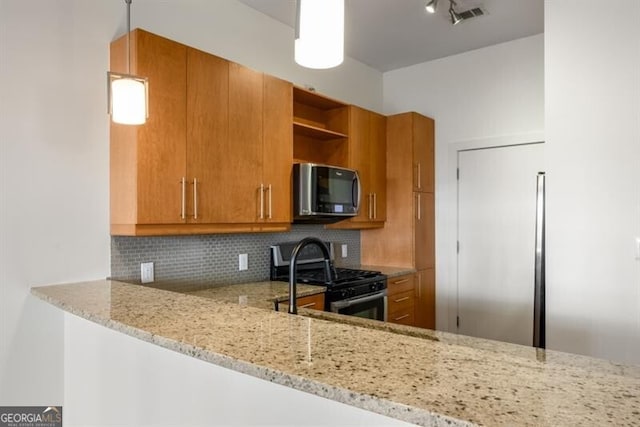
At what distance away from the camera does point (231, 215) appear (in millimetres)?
2541

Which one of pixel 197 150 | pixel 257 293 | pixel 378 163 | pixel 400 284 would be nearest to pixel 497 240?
pixel 400 284

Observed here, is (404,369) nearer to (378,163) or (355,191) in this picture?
(355,191)

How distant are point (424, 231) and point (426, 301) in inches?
26.8

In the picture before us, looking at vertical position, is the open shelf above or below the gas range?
above

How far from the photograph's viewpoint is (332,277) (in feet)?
9.04

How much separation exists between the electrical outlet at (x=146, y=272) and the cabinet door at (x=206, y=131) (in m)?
0.42

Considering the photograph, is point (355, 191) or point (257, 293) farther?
point (355, 191)

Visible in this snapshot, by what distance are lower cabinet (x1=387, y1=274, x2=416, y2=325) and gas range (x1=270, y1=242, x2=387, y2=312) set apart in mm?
155

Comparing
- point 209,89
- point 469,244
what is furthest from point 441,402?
point 469,244

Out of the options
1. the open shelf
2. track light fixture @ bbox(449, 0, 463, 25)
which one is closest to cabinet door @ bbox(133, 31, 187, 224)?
the open shelf

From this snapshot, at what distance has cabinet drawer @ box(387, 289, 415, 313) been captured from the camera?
11.6 ft

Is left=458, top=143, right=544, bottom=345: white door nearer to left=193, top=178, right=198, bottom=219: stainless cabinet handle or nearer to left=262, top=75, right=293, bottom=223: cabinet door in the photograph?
left=262, top=75, right=293, bottom=223: cabinet door

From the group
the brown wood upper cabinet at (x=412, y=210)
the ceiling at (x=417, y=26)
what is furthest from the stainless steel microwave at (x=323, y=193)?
the ceiling at (x=417, y=26)

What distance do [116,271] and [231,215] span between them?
71cm
